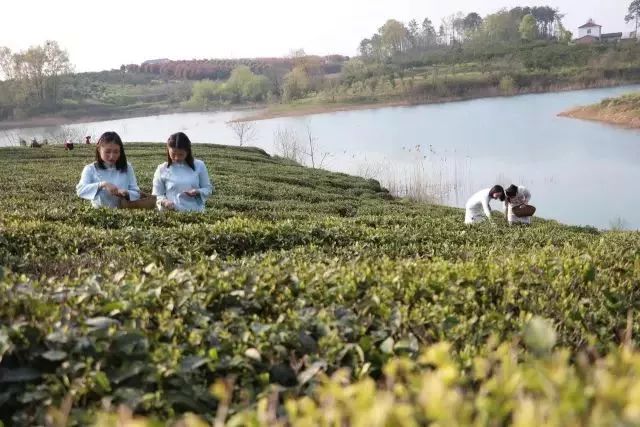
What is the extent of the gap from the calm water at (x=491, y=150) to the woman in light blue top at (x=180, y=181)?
1505 centimetres

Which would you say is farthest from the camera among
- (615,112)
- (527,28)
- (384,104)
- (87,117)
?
(527,28)

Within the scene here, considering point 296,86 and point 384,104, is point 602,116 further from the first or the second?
point 296,86

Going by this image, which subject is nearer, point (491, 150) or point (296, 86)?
point (491, 150)

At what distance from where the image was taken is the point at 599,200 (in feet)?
68.1

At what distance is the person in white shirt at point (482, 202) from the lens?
957 centimetres

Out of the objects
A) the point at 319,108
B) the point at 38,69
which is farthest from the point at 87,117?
the point at 319,108

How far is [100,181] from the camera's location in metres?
6.61

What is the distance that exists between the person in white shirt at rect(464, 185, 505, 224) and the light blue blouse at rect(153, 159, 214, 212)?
15.2 feet

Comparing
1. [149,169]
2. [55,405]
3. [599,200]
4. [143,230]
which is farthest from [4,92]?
[55,405]

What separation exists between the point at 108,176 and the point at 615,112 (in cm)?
3782

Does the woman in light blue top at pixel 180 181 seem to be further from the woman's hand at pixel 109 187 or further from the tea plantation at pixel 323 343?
the tea plantation at pixel 323 343

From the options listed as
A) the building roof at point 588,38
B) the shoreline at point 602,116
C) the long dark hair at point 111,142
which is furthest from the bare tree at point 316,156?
the building roof at point 588,38

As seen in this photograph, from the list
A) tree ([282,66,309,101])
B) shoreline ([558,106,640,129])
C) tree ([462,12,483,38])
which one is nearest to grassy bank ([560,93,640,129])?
shoreline ([558,106,640,129])

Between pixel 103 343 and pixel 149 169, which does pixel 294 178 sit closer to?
pixel 149 169
